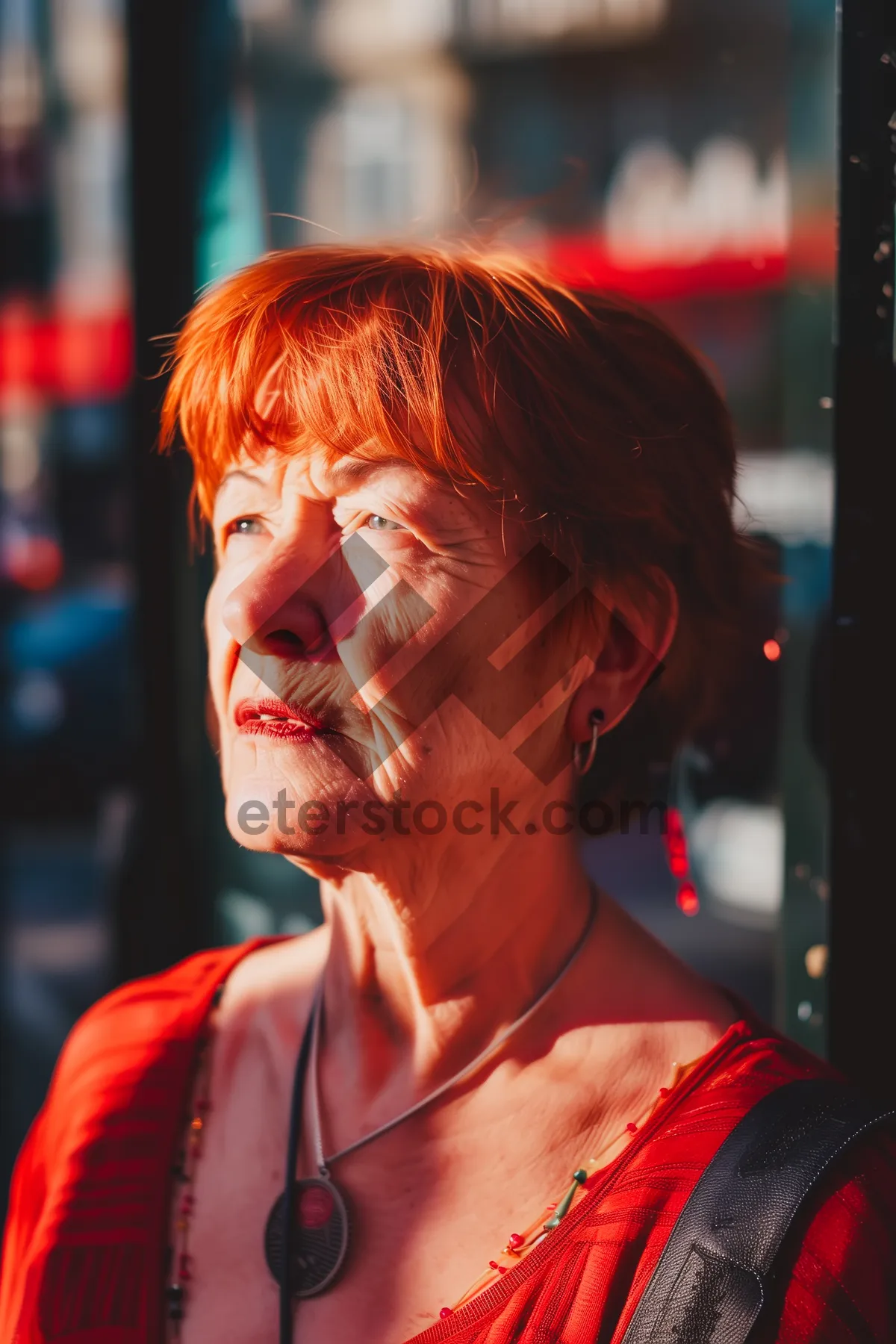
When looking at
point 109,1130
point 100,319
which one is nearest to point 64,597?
point 100,319

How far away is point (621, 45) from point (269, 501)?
5.00 feet

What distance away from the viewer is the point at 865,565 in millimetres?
1309

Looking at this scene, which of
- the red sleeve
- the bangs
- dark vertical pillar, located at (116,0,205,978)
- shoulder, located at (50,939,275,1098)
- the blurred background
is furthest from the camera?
dark vertical pillar, located at (116,0,205,978)

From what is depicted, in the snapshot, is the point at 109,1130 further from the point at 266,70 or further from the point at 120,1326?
the point at 266,70

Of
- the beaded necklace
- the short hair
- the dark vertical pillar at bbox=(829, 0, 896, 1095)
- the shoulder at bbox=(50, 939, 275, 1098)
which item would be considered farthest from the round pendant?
the short hair

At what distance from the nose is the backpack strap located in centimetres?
62

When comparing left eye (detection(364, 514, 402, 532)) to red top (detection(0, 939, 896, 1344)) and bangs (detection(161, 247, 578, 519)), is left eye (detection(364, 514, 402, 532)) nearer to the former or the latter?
bangs (detection(161, 247, 578, 519))

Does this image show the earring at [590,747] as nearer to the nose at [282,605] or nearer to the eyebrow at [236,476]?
the nose at [282,605]

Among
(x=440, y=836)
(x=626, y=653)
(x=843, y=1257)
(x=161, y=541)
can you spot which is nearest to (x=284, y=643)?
(x=440, y=836)

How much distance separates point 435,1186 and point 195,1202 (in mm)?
291

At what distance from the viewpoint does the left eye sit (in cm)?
115

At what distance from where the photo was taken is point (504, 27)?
2475mm

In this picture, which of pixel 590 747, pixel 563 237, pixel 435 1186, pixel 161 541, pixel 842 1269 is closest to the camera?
pixel 842 1269

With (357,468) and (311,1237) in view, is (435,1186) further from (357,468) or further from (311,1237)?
(357,468)
